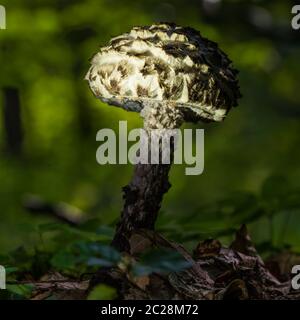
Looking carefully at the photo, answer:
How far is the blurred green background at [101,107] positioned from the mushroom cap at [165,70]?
172 centimetres

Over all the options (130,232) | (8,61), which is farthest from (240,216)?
(8,61)

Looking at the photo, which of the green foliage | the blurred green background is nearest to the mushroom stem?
the green foliage

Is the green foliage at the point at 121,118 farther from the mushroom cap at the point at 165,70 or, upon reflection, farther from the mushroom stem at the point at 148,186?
the mushroom cap at the point at 165,70

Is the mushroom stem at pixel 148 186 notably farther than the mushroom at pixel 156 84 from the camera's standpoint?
Yes

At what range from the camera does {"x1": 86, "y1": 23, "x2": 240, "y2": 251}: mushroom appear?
2.09m

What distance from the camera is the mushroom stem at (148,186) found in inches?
88.8

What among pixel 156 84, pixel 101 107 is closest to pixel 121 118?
pixel 101 107

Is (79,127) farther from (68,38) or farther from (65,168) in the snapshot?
(68,38)

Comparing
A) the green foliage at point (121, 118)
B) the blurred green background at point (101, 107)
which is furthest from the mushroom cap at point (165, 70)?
the blurred green background at point (101, 107)

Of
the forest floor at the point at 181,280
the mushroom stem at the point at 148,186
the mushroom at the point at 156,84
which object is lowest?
the forest floor at the point at 181,280

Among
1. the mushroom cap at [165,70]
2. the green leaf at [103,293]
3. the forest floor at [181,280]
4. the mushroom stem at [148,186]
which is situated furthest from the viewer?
the mushroom stem at [148,186]

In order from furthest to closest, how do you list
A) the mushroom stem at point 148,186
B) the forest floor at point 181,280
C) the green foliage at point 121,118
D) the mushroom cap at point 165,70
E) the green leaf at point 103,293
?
1. the green foliage at point 121,118
2. the mushroom stem at point 148,186
3. the mushroom cap at point 165,70
4. the forest floor at point 181,280
5. the green leaf at point 103,293

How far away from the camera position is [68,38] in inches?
302

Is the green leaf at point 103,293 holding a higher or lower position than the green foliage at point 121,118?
lower
